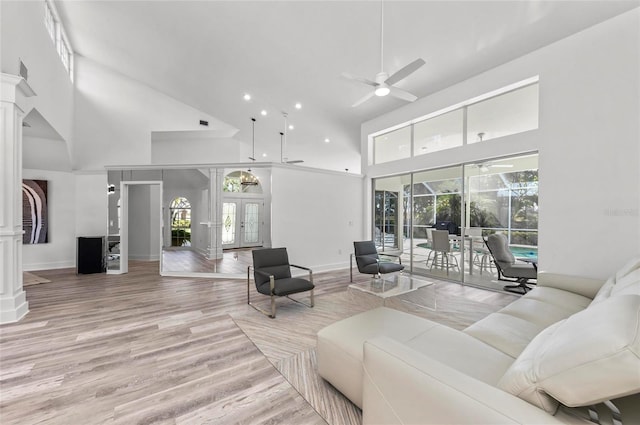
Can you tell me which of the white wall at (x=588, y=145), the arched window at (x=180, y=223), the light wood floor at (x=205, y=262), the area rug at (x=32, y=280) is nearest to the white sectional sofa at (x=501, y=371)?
the white wall at (x=588, y=145)

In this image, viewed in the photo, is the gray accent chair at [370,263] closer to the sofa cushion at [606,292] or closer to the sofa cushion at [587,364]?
the sofa cushion at [606,292]

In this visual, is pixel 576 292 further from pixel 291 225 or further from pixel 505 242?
pixel 291 225

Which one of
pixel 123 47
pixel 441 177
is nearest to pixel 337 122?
pixel 441 177

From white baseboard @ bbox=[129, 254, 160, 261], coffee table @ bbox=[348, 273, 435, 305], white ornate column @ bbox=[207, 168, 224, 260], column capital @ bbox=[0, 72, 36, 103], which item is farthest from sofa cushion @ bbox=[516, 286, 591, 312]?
white baseboard @ bbox=[129, 254, 160, 261]

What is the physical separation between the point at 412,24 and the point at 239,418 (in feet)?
15.7

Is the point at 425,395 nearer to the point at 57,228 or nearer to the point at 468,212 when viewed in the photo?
the point at 468,212

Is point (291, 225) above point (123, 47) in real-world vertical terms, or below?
below

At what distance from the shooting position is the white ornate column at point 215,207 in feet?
19.7

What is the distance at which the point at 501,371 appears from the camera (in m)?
1.48

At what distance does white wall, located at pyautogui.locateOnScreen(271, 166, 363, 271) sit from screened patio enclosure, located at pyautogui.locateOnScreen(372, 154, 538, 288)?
1.10 meters

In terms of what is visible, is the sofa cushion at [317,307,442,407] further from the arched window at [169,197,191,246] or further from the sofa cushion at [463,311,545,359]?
the arched window at [169,197,191,246]

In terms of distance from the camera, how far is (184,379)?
2.17 m

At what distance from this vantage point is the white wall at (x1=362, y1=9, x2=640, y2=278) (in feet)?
10.7

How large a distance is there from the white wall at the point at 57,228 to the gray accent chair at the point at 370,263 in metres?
7.16
